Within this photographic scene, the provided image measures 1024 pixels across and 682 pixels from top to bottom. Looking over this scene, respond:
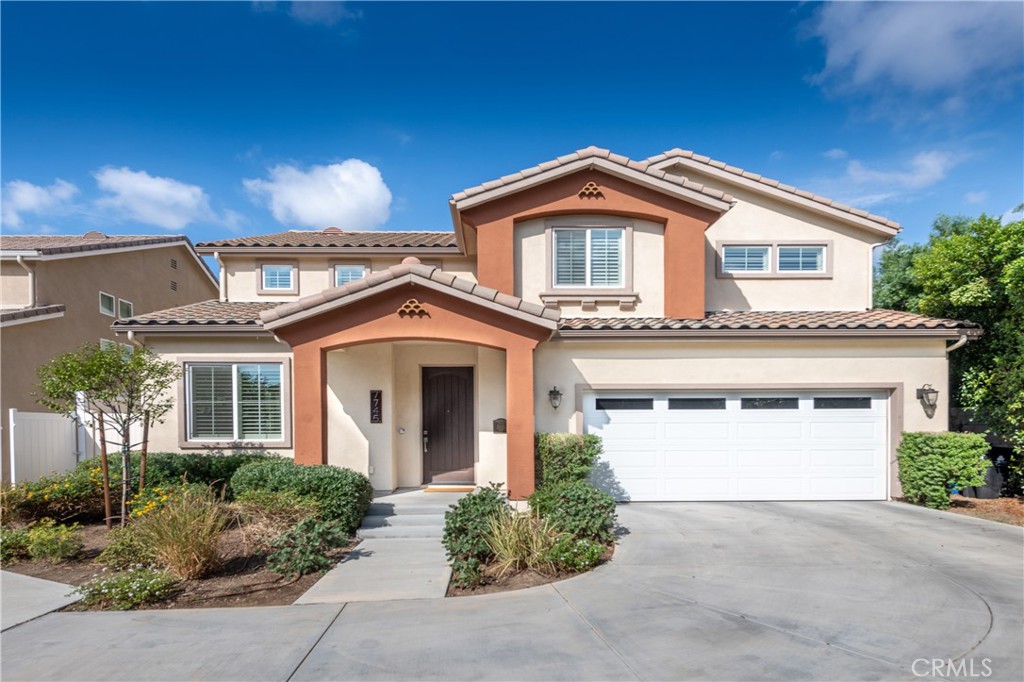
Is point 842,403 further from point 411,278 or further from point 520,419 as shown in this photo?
point 411,278

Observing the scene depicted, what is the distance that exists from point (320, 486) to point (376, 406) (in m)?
2.37

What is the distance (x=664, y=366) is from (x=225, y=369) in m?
9.07

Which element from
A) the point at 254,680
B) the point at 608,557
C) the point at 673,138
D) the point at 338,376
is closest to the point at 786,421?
the point at 608,557

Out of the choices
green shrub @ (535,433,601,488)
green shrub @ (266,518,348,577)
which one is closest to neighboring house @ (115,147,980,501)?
green shrub @ (535,433,601,488)

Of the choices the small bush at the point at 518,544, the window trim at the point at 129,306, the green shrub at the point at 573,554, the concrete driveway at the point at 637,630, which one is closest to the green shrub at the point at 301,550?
the concrete driveway at the point at 637,630

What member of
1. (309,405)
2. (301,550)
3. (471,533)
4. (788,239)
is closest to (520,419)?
(471,533)

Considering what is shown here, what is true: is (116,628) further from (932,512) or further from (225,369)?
(932,512)

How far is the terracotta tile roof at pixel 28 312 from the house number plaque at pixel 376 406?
396 inches

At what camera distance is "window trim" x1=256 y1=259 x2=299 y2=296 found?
13.7 m

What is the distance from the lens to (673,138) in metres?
13.7

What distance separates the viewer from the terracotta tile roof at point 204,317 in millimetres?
10038

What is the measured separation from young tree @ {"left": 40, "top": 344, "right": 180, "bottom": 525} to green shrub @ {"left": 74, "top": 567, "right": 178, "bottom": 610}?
261 centimetres

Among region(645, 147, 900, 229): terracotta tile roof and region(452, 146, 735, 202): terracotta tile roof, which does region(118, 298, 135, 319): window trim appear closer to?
region(452, 146, 735, 202): terracotta tile roof

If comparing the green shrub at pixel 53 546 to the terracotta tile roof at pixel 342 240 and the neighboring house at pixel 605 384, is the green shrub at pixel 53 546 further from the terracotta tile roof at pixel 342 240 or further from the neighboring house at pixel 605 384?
the terracotta tile roof at pixel 342 240
